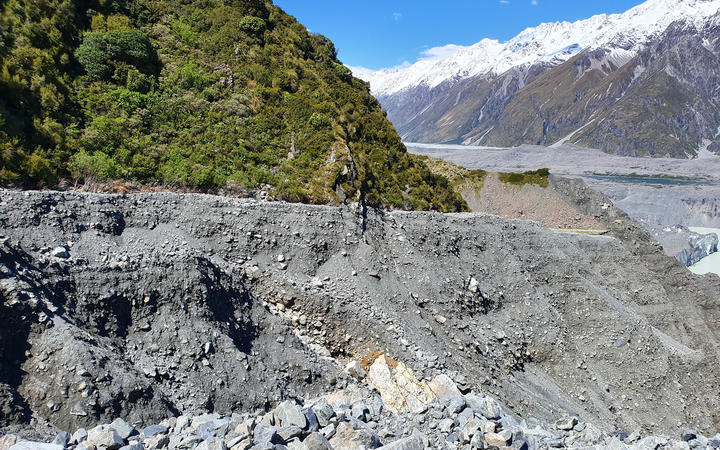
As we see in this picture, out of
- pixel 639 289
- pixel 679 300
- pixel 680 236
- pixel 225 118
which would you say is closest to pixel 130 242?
pixel 225 118

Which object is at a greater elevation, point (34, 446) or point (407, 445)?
point (34, 446)

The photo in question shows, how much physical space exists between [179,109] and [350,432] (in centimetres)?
1878

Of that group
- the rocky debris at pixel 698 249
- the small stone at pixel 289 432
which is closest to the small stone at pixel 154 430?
the small stone at pixel 289 432

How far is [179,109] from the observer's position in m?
20.0

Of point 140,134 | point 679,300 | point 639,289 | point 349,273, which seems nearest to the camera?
point 349,273

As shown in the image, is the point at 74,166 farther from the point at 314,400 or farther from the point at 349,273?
the point at 314,400

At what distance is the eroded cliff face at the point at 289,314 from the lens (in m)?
9.24

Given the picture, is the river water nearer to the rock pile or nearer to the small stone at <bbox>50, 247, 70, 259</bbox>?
the rock pile

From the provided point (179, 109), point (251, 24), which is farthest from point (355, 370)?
point (251, 24)

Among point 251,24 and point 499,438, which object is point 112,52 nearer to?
point 251,24

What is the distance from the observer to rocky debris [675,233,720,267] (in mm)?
55844

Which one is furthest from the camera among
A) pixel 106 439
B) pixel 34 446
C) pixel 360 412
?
pixel 360 412

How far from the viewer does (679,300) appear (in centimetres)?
3428

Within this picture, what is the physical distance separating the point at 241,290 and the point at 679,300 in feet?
132
